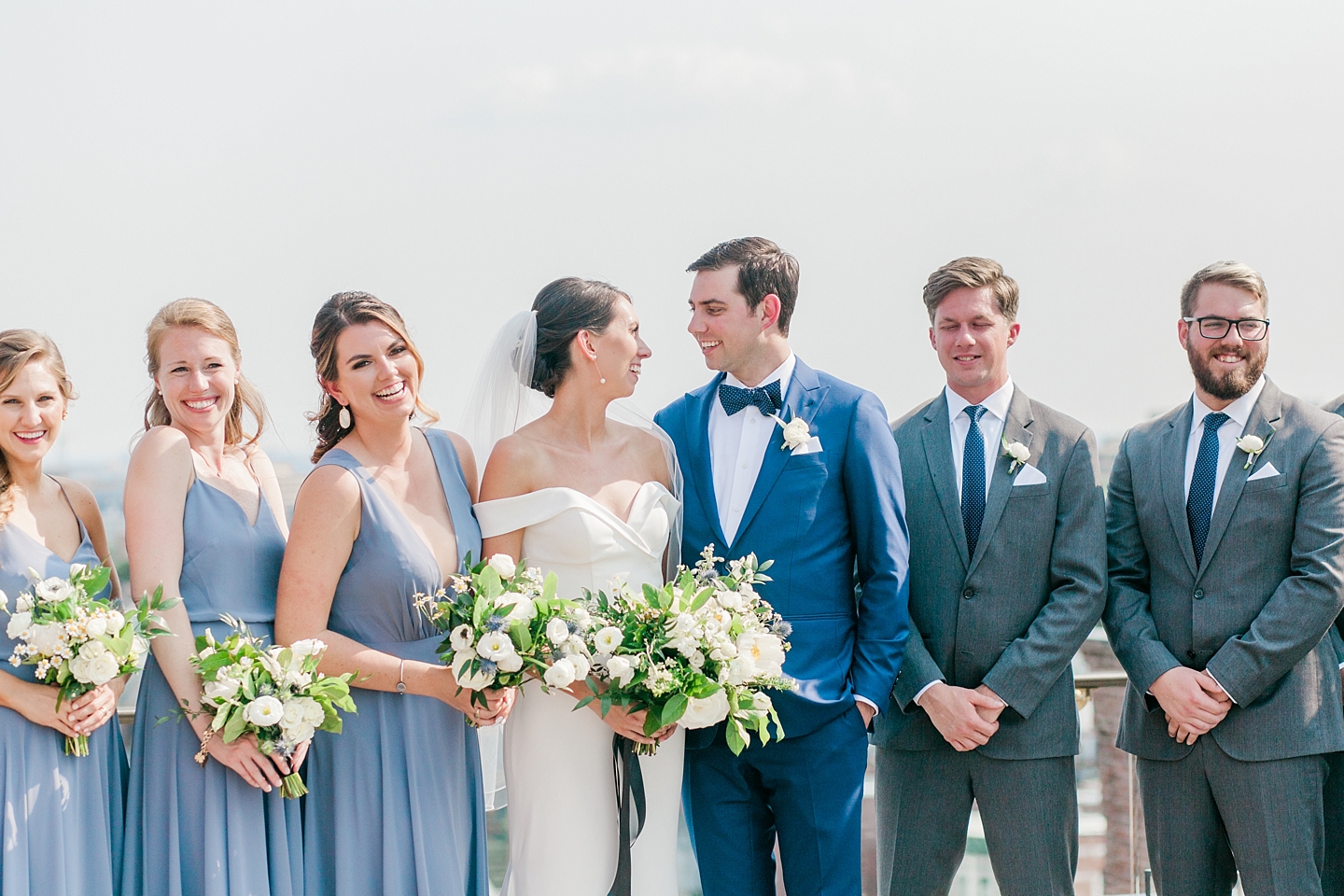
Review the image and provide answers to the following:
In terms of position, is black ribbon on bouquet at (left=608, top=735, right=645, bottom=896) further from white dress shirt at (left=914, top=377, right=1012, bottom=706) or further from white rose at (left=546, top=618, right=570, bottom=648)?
white dress shirt at (left=914, top=377, right=1012, bottom=706)

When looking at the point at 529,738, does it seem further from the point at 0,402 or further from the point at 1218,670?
the point at 1218,670

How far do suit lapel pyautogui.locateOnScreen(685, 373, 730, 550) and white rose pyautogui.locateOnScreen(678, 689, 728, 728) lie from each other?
25.7 inches

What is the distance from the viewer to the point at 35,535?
3.52 meters

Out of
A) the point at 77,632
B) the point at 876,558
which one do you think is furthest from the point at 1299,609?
the point at 77,632

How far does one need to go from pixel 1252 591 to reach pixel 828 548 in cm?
148

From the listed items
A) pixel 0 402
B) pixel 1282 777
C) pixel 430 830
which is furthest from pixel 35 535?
pixel 1282 777

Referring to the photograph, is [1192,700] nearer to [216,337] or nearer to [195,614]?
[195,614]

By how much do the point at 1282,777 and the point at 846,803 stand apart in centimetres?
150

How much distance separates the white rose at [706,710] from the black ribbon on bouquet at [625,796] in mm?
375

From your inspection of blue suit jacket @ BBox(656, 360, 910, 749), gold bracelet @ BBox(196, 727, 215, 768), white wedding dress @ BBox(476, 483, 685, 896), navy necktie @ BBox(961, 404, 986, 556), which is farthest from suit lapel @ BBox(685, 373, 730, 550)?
gold bracelet @ BBox(196, 727, 215, 768)

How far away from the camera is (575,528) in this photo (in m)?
3.71

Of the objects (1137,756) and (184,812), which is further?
(1137,756)

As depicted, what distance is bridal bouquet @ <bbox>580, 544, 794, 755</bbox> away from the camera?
332 cm

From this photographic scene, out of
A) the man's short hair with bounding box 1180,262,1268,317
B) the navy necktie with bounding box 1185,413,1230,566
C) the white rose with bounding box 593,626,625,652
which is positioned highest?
the man's short hair with bounding box 1180,262,1268,317
